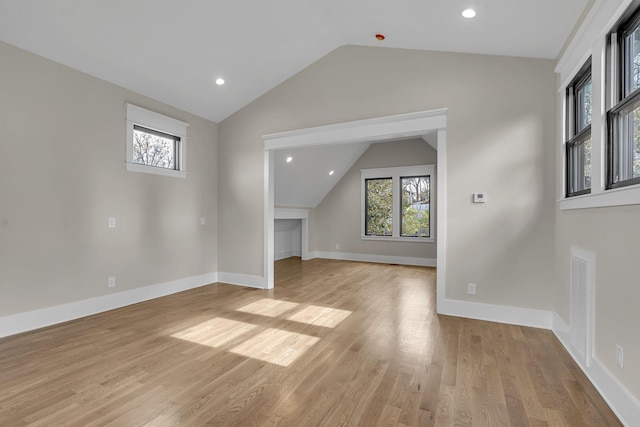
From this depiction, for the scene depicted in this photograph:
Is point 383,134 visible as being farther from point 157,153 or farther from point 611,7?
point 157,153

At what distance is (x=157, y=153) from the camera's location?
4512mm

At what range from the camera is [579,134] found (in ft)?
8.82

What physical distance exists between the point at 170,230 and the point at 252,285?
4.95 ft

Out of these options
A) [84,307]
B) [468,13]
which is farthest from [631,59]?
[84,307]

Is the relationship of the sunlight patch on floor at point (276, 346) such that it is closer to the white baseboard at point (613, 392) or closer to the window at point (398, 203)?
the white baseboard at point (613, 392)

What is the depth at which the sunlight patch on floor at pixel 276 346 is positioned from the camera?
2.56 m

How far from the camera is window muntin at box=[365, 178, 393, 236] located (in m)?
7.78

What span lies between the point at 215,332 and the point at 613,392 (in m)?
3.06

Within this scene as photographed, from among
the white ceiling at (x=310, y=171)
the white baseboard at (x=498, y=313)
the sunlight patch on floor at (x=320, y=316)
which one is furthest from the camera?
the white ceiling at (x=310, y=171)

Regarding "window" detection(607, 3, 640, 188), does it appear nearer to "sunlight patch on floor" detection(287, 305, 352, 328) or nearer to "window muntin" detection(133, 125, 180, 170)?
"sunlight patch on floor" detection(287, 305, 352, 328)

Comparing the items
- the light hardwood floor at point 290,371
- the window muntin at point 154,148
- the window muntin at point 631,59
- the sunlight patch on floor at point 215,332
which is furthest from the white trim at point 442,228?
the window muntin at point 154,148

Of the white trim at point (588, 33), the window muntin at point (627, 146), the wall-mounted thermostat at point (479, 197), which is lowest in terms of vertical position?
the wall-mounted thermostat at point (479, 197)

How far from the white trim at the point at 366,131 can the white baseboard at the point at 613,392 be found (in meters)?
2.65

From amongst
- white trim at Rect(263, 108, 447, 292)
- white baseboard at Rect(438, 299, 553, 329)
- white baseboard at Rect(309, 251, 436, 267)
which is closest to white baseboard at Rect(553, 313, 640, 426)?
white baseboard at Rect(438, 299, 553, 329)
